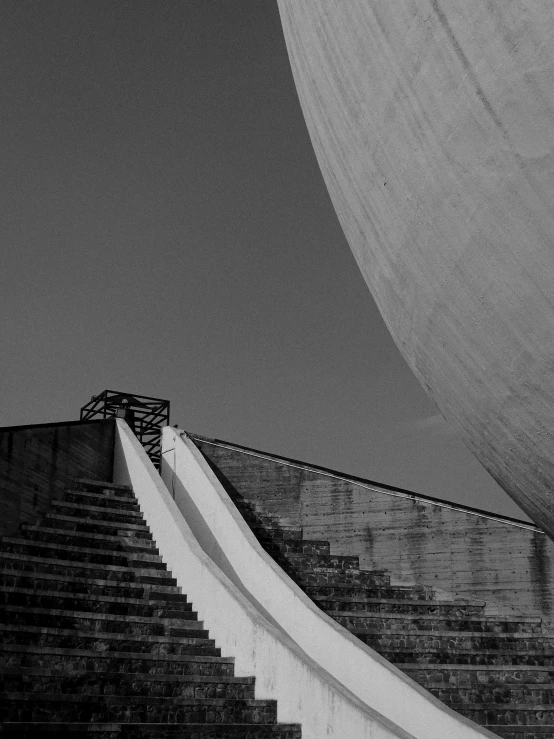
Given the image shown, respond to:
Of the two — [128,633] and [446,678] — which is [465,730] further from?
[128,633]

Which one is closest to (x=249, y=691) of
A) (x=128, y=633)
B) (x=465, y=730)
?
(x=128, y=633)

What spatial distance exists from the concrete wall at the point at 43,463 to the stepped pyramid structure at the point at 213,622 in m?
0.02

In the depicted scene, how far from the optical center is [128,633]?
6.81 metres

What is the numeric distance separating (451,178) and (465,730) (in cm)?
485

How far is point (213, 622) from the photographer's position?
718 centimetres

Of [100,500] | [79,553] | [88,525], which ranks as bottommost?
[79,553]

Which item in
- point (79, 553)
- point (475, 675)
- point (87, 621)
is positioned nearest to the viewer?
point (87, 621)

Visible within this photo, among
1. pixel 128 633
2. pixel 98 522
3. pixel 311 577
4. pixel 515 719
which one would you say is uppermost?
pixel 98 522

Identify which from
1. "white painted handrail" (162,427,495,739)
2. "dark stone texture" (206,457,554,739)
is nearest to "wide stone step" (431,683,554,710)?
"dark stone texture" (206,457,554,739)

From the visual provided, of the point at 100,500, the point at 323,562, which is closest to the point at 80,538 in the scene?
the point at 100,500

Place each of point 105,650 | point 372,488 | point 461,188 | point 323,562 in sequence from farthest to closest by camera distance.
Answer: point 372,488 < point 323,562 < point 105,650 < point 461,188

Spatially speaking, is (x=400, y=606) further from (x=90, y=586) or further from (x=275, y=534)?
(x=90, y=586)

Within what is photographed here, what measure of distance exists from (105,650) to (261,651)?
48.4 inches

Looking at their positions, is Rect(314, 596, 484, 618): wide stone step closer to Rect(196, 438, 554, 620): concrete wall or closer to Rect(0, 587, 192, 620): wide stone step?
Rect(196, 438, 554, 620): concrete wall
